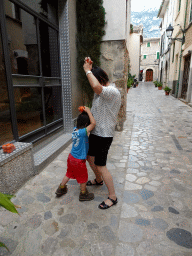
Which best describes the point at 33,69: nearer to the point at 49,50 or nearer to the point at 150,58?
the point at 49,50

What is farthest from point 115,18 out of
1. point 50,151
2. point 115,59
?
point 50,151

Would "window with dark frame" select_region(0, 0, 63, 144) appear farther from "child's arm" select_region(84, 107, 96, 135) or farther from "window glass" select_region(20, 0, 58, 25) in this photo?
"child's arm" select_region(84, 107, 96, 135)

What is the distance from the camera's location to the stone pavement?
70.6 inches

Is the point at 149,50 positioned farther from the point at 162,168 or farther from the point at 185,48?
the point at 162,168

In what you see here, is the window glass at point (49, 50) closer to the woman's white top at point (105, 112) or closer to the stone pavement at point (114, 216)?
the stone pavement at point (114, 216)

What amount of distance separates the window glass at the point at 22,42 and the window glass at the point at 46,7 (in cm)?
24

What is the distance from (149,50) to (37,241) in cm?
4939

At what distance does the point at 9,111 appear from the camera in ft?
10.0

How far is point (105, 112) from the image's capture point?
2121 millimetres

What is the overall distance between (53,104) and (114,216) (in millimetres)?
3327

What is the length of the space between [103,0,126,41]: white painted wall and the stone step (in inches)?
124

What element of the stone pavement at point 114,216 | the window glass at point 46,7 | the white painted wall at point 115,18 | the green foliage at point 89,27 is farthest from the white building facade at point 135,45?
the stone pavement at point 114,216

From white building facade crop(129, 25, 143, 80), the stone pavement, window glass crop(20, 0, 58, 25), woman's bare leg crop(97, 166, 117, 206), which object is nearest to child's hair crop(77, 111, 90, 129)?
woman's bare leg crop(97, 166, 117, 206)

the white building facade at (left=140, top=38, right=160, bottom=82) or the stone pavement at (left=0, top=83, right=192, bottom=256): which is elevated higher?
the white building facade at (left=140, top=38, right=160, bottom=82)
